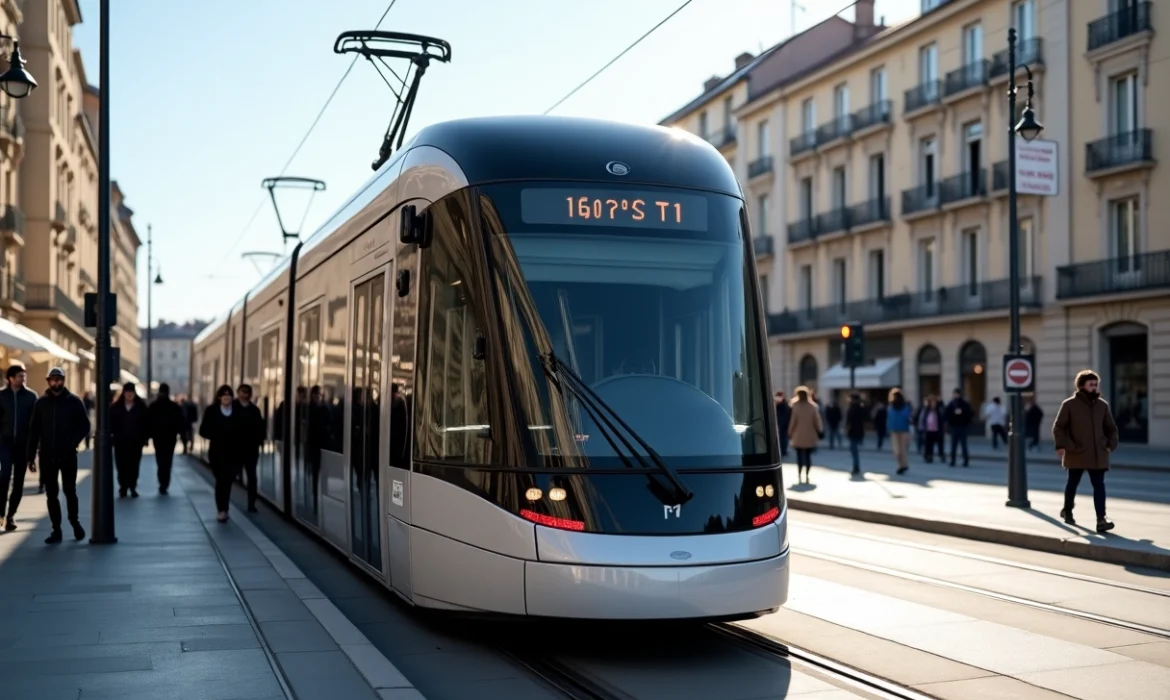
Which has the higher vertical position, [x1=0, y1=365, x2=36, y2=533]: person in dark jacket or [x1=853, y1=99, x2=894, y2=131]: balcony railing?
[x1=853, y1=99, x2=894, y2=131]: balcony railing

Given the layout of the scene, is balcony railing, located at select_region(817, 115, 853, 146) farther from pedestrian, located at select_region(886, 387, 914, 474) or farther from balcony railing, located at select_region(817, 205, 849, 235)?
pedestrian, located at select_region(886, 387, 914, 474)

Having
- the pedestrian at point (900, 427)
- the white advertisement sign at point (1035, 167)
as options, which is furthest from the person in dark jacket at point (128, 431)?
the pedestrian at point (900, 427)

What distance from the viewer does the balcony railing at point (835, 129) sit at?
5019cm

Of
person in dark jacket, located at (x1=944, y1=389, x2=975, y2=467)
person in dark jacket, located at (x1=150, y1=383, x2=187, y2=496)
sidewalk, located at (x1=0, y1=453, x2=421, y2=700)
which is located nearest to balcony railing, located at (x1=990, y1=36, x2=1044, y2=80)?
person in dark jacket, located at (x1=944, y1=389, x2=975, y2=467)

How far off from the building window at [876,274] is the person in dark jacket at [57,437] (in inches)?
Result: 1548

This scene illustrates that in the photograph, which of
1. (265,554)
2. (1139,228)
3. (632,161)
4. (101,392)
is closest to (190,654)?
(632,161)

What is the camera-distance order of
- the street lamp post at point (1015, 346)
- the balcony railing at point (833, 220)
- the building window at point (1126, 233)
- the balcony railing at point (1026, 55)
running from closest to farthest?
the street lamp post at point (1015, 346) < the building window at point (1126, 233) < the balcony railing at point (1026, 55) < the balcony railing at point (833, 220)

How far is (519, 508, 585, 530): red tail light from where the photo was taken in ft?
22.7

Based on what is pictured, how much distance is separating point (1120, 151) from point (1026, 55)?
5053 millimetres

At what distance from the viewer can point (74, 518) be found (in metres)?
12.8

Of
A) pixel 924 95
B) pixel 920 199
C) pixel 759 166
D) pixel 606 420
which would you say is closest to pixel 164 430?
pixel 606 420

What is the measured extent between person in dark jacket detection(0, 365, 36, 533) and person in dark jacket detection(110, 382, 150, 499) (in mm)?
4972

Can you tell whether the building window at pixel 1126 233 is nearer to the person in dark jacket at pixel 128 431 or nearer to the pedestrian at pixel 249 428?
the person in dark jacket at pixel 128 431

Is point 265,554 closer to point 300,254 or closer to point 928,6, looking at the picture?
point 300,254
